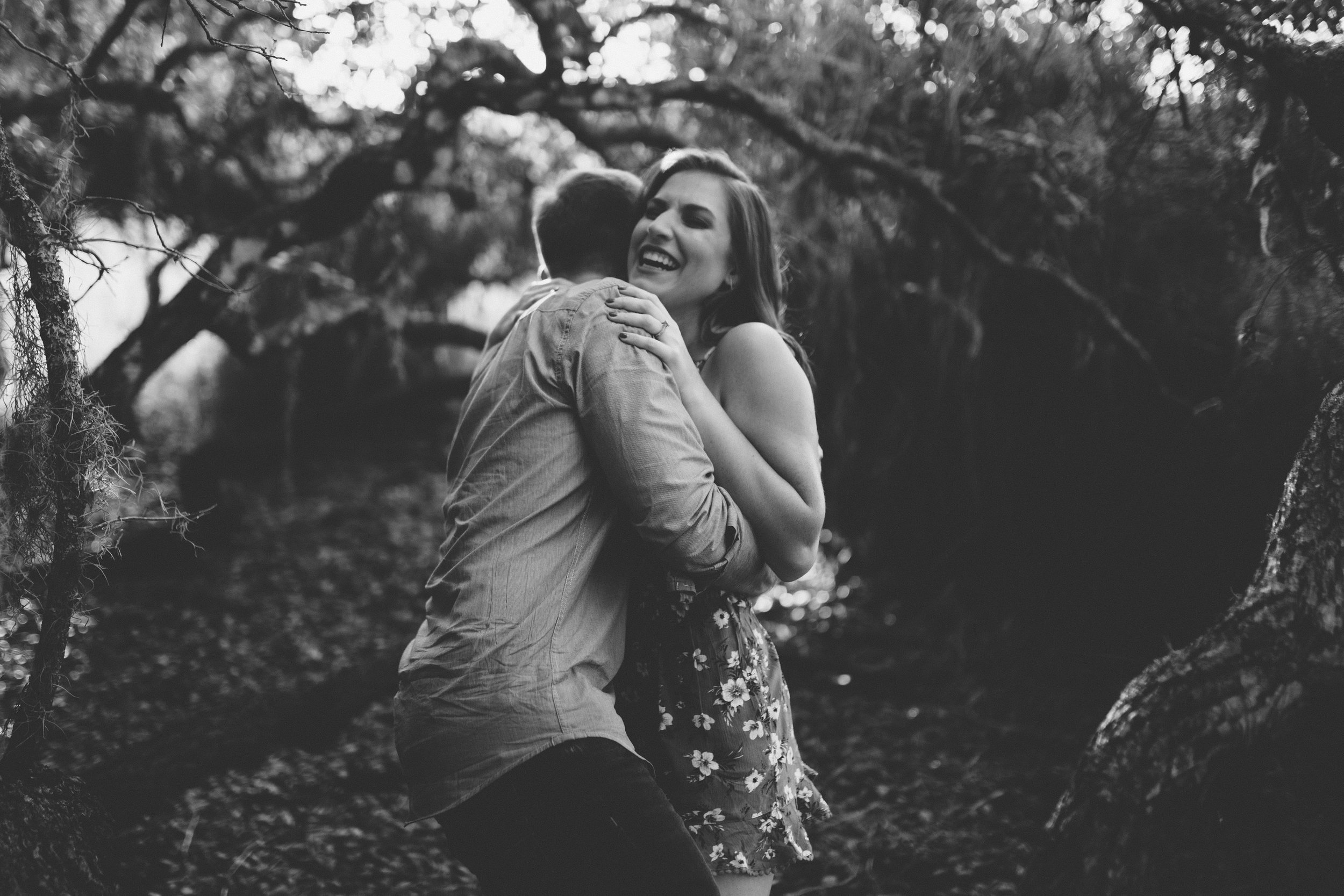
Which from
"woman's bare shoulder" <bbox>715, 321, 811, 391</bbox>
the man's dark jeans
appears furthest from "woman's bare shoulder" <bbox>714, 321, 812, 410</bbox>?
the man's dark jeans

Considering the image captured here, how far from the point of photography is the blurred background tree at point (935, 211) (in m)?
2.69

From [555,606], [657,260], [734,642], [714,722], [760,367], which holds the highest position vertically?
[657,260]

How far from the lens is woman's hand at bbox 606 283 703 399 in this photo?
55.9 inches

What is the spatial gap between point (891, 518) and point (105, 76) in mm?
4456

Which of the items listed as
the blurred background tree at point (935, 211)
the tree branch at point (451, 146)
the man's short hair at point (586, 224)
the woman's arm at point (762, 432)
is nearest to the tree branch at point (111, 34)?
the blurred background tree at point (935, 211)

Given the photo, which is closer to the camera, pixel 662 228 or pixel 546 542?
pixel 546 542

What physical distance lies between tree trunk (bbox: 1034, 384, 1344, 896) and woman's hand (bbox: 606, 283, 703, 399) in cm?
92

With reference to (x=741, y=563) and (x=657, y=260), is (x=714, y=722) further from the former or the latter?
(x=657, y=260)

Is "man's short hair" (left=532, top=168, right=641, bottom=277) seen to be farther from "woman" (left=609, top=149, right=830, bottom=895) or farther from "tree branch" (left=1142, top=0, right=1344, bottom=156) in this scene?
"tree branch" (left=1142, top=0, right=1344, bottom=156)

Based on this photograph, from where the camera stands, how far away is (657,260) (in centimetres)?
191

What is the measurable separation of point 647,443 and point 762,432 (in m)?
0.42

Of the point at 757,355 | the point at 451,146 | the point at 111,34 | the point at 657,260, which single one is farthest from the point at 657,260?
the point at 451,146

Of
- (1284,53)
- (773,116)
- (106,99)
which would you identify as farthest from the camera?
(106,99)

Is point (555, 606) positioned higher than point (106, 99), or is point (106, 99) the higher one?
point (106, 99)
